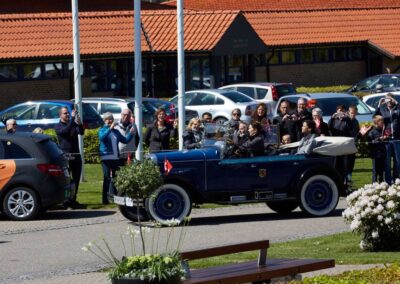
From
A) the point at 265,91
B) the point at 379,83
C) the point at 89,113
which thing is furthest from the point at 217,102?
the point at 379,83

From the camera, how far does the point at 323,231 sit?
1814cm

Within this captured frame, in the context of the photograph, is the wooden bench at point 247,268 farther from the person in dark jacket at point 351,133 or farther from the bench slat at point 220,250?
the person in dark jacket at point 351,133

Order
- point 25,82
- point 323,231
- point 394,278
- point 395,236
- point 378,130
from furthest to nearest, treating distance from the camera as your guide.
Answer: point 25,82, point 378,130, point 323,231, point 395,236, point 394,278

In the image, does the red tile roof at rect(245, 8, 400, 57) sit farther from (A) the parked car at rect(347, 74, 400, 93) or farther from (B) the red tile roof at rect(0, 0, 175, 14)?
(A) the parked car at rect(347, 74, 400, 93)

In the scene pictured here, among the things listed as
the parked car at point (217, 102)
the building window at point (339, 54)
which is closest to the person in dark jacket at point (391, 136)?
the parked car at point (217, 102)

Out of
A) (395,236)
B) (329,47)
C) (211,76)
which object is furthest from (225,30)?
(395,236)

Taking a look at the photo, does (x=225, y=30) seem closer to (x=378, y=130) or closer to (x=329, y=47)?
(x=329, y=47)

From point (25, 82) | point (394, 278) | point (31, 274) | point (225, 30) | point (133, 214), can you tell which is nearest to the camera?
point (394, 278)

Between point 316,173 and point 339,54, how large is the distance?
34870mm

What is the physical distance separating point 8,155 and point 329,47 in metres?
34.7

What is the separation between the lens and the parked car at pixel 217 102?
122ft

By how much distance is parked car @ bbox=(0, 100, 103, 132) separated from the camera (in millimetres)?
32000

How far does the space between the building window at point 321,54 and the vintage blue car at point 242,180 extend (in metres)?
33.5

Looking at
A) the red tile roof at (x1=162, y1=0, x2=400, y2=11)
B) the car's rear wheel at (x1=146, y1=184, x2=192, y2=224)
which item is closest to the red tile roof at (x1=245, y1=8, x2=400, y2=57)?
the red tile roof at (x1=162, y1=0, x2=400, y2=11)
